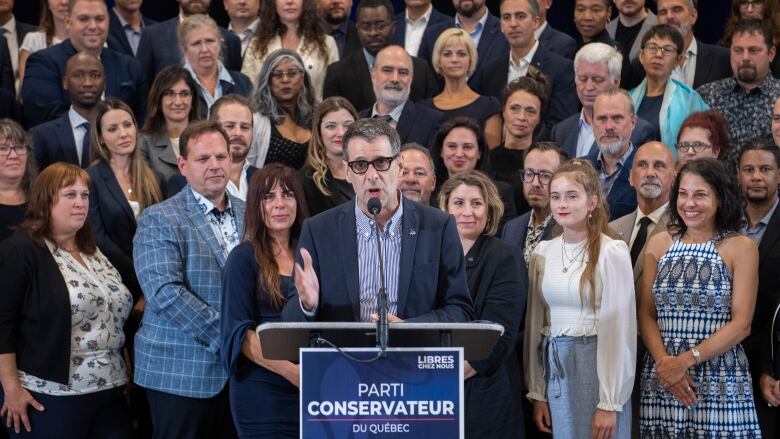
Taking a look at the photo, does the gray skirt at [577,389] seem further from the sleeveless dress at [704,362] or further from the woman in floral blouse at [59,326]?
the woman in floral blouse at [59,326]

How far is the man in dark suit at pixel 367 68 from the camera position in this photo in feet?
22.1

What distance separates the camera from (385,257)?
3631 millimetres

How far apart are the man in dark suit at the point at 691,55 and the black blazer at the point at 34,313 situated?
3573mm

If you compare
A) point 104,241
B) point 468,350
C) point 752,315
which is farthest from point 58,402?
point 752,315

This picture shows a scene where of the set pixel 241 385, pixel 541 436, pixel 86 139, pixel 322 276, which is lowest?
pixel 541 436

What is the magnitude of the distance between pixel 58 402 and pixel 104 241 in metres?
0.79

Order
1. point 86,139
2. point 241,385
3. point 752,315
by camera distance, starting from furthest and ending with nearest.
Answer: point 86,139
point 752,315
point 241,385

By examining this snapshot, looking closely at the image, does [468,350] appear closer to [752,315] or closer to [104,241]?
[752,315]

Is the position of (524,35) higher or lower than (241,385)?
higher

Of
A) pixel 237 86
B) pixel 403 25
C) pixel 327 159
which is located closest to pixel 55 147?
pixel 237 86

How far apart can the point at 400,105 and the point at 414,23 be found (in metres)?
1.45

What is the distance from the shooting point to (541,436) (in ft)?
16.5

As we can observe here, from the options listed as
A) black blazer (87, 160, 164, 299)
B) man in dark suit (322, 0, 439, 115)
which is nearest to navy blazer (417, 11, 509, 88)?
man in dark suit (322, 0, 439, 115)

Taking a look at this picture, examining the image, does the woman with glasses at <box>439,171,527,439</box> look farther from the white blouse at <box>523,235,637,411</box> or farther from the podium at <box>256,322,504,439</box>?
the podium at <box>256,322,504,439</box>
